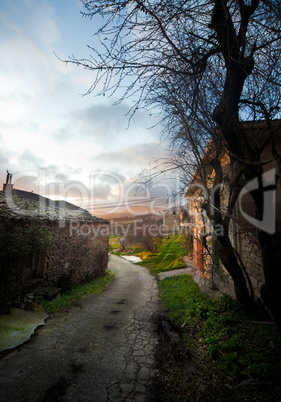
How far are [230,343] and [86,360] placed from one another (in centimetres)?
304

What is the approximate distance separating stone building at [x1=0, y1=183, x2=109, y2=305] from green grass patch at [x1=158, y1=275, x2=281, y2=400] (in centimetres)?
532

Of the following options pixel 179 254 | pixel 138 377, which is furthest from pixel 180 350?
pixel 179 254

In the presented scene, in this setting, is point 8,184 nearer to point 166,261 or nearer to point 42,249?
point 42,249

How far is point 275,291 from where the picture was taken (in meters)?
3.38

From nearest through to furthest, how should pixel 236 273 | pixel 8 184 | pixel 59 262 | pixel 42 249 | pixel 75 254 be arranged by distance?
pixel 236 273 → pixel 42 249 → pixel 59 262 → pixel 75 254 → pixel 8 184

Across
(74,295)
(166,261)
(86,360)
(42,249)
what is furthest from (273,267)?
(166,261)

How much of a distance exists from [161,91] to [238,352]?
18.0 ft

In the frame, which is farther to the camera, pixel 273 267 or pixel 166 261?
pixel 166 261

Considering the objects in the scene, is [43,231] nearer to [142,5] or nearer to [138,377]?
[138,377]

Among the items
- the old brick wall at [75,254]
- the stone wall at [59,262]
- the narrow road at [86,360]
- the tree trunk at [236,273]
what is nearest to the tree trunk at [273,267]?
the tree trunk at [236,273]

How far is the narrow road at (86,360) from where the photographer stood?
3.43 m

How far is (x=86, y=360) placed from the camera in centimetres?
438

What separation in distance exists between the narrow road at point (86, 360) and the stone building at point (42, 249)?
1.97 metres

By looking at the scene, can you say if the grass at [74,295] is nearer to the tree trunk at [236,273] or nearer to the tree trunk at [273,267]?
the tree trunk at [236,273]
